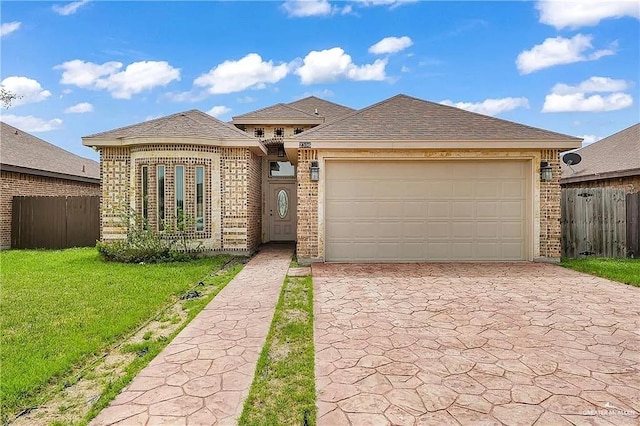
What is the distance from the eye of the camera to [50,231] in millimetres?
11836

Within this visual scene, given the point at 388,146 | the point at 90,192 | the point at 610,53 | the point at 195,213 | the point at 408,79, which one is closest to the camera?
the point at 388,146

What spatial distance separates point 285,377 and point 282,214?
10611 mm

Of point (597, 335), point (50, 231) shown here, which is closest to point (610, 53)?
Answer: point (597, 335)

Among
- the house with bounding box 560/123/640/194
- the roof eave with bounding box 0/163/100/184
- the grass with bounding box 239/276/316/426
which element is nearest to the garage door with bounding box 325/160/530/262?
the grass with bounding box 239/276/316/426

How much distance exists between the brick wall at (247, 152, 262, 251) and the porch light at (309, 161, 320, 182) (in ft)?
8.27

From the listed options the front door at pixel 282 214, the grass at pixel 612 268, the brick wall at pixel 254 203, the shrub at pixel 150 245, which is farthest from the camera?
the front door at pixel 282 214

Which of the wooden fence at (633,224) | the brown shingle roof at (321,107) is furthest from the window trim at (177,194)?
the wooden fence at (633,224)

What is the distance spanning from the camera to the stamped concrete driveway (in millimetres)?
2457

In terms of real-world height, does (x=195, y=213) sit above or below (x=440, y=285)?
above

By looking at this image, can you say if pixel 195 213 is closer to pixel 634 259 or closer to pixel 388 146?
pixel 388 146

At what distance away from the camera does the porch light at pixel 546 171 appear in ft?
27.1

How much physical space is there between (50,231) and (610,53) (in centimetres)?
1893

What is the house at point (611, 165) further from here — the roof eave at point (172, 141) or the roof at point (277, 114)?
the roof eave at point (172, 141)

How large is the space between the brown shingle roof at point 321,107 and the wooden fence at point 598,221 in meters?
9.65
